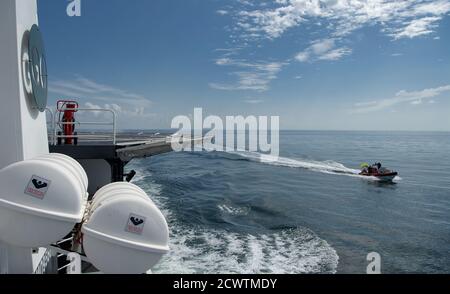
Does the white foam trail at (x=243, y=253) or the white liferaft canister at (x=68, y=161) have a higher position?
the white liferaft canister at (x=68, y=161)

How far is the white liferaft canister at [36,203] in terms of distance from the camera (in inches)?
161

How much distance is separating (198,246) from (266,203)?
11.0 m

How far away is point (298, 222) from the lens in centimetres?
1864

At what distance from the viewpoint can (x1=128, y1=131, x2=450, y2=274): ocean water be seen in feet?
41.4

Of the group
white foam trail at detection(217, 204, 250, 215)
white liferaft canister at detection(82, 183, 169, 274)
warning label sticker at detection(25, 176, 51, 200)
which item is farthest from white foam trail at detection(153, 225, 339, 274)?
warning label sticker at detection(25, 176, 51, 200)

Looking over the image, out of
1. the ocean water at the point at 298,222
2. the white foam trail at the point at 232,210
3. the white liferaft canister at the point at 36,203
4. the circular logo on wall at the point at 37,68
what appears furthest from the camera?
the white foam trail at the point at 232,210

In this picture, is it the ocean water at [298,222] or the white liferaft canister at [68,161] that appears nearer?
the white liferaft canister at [68,161]

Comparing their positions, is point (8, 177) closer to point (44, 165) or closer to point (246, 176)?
point (44, 165)

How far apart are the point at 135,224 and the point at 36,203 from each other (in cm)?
135

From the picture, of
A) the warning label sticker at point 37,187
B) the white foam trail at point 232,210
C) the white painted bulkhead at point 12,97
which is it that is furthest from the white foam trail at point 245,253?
the warning label sticker at point 37,187

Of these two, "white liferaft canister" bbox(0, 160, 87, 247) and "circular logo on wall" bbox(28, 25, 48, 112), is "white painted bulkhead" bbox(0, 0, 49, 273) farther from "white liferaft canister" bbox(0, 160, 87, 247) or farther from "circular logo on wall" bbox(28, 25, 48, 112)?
"white liferaft canister" bbox(0, 160, 87, 247)

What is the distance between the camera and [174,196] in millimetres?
22672

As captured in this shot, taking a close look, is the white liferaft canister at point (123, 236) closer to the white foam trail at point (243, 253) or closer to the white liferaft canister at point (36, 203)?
the white liferaft canister at point (36, 203)
